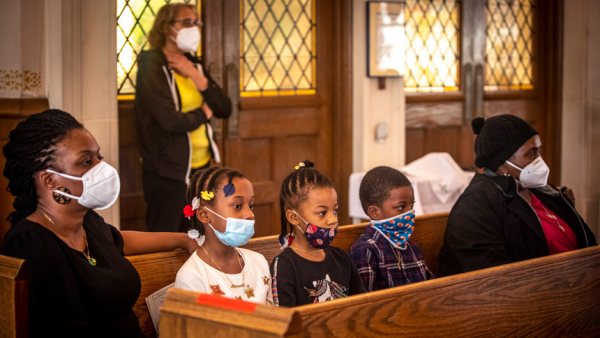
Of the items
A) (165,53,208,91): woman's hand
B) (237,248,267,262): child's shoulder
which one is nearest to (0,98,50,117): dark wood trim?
(165,53,208,91): woman's hand

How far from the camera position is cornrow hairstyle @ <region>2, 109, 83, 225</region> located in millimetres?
1926

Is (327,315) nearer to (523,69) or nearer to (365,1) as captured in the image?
(365,1)

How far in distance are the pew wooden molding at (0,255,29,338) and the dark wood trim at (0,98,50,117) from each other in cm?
183

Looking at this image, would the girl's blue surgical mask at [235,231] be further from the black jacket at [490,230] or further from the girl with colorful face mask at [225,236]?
the black jacket at [490,230]

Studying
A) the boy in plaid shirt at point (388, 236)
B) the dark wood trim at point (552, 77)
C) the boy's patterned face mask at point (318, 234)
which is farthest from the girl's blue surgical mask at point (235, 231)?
the dark wood trim at point (552, 77)

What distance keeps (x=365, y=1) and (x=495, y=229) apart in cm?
250

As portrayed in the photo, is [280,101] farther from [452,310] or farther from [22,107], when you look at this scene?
[452,310]

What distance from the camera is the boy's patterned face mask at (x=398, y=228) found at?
8.68 feet

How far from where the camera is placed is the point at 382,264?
2.61 metres

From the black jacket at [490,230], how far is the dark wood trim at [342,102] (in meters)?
2.00

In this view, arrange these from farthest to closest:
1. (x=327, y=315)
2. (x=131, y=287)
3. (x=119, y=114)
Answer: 1. (x=119, y=114)
2. (x=131, y=287)
3. (x=327, y=315)

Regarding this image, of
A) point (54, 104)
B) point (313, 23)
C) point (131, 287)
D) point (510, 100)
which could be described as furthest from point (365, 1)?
point (131, 287)

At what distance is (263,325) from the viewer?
1.49m

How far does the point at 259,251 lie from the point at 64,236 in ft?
2.77
